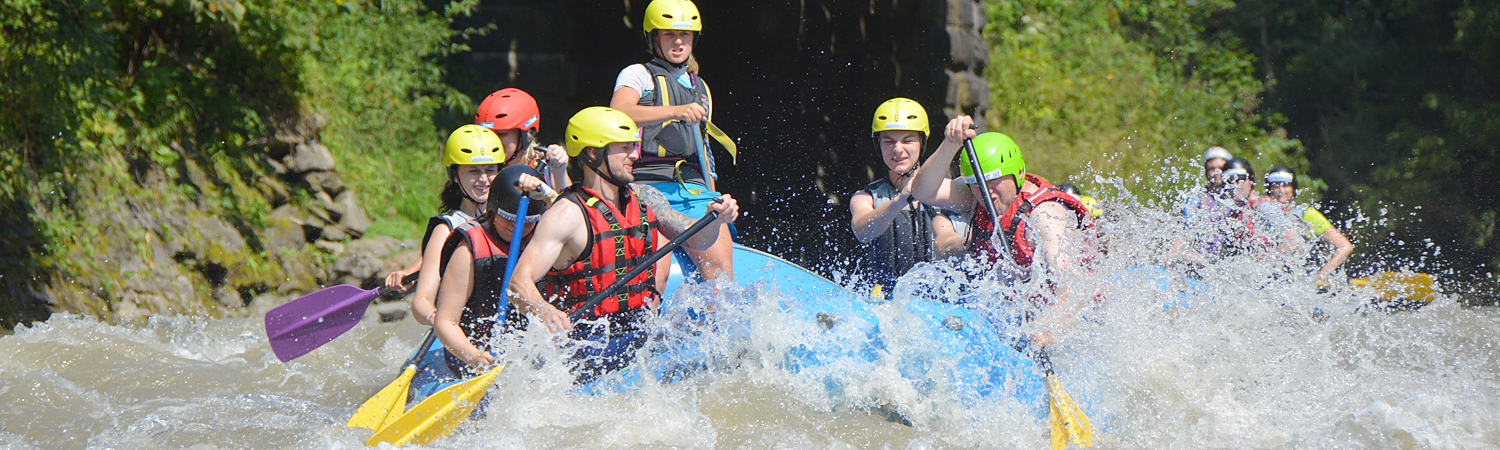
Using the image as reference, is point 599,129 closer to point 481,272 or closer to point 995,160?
point 481,272

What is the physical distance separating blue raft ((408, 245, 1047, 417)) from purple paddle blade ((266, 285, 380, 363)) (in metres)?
1.01

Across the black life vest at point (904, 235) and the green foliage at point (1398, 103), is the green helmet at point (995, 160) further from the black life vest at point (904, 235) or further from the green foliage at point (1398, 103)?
the green foliage at point (1398, 103)

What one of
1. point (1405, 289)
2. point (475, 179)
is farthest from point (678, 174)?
point (1405, 289)

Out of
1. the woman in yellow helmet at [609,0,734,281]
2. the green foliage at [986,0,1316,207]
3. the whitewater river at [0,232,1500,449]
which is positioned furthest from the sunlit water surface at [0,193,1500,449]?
the green foliage at [986,0,1316,207]

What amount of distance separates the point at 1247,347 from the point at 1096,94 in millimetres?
6541

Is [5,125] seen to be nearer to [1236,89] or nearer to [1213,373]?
[1213,373]

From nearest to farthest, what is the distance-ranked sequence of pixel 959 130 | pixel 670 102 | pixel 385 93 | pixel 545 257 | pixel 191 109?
pixel 545 257 → pixel 959 130 → pixel 670 102 → pixel 191 109 → pixel 385 93

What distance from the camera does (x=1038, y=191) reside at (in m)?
3.87

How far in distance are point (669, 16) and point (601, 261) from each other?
58.5 inches

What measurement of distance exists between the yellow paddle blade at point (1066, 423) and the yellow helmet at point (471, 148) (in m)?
2.22

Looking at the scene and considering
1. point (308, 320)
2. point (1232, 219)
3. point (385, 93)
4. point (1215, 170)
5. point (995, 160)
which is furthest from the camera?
point (385, 93)

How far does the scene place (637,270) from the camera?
12.0ft

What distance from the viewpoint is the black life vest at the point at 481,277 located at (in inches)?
143

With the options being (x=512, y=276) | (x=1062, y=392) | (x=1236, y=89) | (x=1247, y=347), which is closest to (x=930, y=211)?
(x=1062, y=392)
